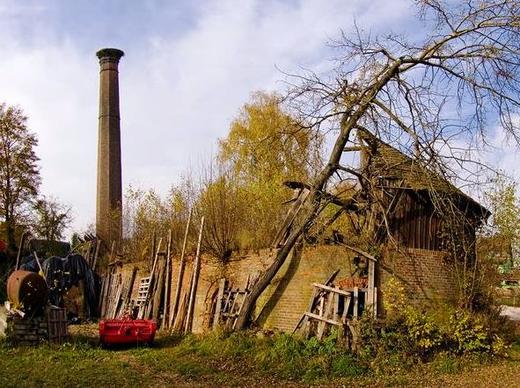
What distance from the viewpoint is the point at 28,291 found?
1406cm

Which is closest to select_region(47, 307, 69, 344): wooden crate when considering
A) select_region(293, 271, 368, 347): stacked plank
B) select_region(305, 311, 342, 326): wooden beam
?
select_region(293, 271, 368, 347): stacked plank

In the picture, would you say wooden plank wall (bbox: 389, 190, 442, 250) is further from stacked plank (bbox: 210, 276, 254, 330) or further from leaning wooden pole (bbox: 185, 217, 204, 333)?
leaning wooden pole (bbox: 185, 217, 204, 333)

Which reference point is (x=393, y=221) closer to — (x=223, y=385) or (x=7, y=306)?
(x=223, y=385)

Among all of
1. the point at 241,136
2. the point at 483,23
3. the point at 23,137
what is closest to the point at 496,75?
the point at 483,23

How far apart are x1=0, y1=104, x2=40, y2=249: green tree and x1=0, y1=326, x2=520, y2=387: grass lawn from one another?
1618 centimetres

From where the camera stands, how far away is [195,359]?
41.4ft

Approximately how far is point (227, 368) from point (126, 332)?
146 inches

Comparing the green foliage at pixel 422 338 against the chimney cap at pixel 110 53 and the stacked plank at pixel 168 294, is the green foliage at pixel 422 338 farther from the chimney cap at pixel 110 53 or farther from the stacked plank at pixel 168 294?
the chimney cap at pixel 110 53

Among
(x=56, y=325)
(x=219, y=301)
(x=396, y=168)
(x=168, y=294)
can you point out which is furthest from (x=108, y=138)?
(x=396, y=168)

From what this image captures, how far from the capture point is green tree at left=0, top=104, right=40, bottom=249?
1102 inches

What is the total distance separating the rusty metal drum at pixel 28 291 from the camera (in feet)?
46.0

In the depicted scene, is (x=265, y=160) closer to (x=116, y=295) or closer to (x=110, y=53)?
(x=116, y=295)

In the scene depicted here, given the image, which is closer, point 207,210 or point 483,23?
point 483,23

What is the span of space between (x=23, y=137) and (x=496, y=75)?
80.0 feet
